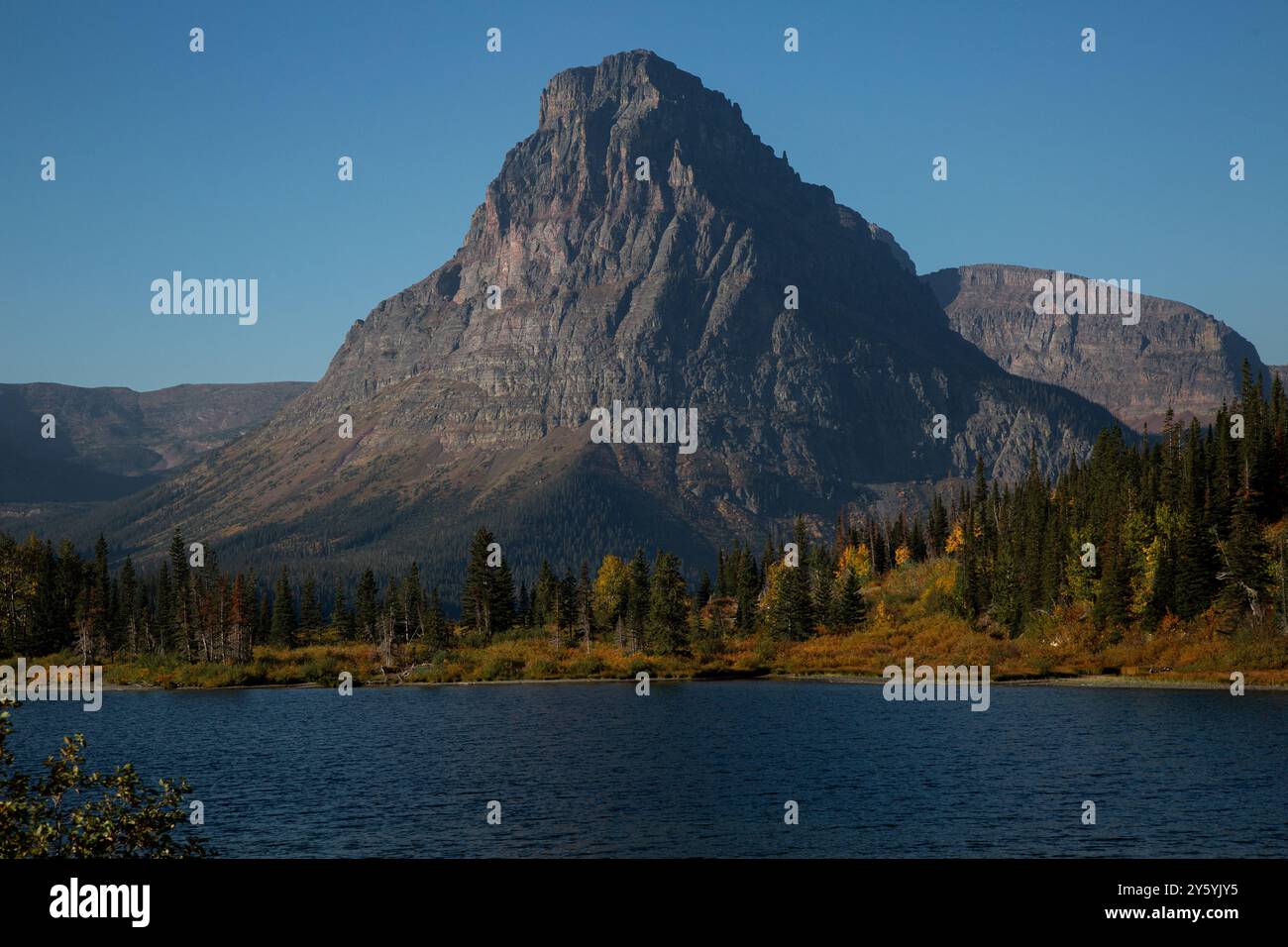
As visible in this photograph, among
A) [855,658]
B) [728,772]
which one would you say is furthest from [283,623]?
[728,772]

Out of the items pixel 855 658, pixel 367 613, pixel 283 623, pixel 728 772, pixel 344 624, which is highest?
pixel 367 613

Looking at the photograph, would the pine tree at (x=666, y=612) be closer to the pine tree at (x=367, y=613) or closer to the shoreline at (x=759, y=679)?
the shoreline at (x=759, y=679)

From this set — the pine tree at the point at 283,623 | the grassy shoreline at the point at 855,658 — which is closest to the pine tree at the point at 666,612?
the grassy shoreline at the point at 855,658

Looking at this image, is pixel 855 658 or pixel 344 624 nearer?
pixel 855 658

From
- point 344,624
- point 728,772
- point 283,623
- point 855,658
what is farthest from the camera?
point 344,624

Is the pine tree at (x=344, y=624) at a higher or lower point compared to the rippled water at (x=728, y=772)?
higher

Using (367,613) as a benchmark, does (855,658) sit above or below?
below

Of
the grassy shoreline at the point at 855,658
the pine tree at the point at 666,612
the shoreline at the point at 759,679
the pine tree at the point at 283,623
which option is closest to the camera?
the shoreline at the point at 759,679

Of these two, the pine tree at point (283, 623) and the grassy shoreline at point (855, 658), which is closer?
the grassy shoreline at point (855, 658)

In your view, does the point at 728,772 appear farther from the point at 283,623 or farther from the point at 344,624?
the point at 344,624
